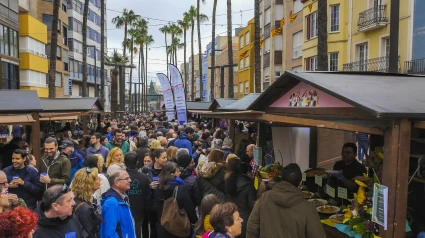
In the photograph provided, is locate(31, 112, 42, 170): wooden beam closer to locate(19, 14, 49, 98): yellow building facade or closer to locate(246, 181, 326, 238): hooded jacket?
locate(246, 181, 326, 238): hooded jacket

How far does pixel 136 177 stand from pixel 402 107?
381 centimetres

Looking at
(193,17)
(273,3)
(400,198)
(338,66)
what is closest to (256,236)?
(400,198)

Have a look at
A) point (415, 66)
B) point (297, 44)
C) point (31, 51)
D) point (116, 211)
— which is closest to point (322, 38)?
point (415, 66)

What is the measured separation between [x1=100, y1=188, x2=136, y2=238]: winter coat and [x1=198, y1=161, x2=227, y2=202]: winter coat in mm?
1296

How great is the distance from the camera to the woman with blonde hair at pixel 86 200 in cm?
431

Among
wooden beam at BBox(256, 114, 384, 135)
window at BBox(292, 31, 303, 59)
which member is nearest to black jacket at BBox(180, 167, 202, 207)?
wooden beam at BBox(256, 114, 384, 135)

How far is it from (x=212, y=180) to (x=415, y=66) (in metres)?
16.6

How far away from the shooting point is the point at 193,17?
54469mm

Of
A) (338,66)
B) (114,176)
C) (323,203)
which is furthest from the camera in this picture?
(338,66)

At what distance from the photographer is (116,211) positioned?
456 centimetres

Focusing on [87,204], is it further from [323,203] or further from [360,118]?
[323,203]

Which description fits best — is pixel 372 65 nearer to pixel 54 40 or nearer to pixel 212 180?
pixel 54 40

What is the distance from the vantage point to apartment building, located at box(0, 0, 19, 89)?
1075 inches

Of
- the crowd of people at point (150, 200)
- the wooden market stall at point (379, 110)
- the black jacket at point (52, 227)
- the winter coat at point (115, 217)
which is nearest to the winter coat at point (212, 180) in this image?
the crowd of people at point (150, 200)
